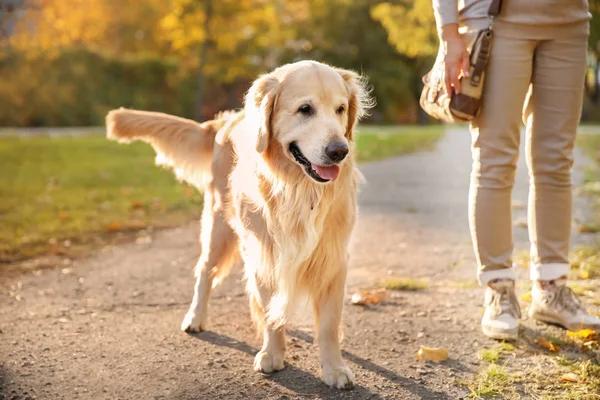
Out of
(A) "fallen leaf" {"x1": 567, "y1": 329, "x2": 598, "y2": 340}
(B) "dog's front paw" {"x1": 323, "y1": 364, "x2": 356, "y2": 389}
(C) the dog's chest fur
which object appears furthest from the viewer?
(A) "fallen leaf" {"x1": 567, "y1": 329, "x2": 598, "y2": 340}

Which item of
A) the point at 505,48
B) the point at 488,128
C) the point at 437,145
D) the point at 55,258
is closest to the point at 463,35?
the point at 505,48

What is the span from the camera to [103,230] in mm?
5715

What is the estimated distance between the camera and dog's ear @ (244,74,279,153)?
9.07 feet

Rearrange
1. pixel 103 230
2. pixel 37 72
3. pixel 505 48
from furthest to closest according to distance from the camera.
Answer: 1. pixel 37 72
2. pixel 103 230
3. pixel 505 48

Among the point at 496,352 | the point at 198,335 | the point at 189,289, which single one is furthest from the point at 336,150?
the point at 189,289

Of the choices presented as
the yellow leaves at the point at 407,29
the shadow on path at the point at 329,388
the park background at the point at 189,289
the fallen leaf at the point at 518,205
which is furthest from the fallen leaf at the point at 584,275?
the yellow leaves at the point at 407,29

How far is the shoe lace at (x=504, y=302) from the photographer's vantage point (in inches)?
123

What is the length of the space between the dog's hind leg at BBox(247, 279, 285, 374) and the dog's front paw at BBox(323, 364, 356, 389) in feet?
0.75

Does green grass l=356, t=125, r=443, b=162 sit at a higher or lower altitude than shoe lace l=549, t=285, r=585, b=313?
lower

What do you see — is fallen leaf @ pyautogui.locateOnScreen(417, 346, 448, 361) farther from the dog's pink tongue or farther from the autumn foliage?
the autumn foliage

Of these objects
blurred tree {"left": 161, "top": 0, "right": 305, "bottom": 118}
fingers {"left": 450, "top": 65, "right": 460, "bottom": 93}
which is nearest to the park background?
fingers {"left": 450, "top": 65, "right": 460, "bottom": 93}

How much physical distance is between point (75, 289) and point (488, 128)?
2.50m

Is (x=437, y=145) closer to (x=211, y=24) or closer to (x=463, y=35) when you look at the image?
(x=211, y=24)

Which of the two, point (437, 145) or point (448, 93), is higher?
point (448, 93)
